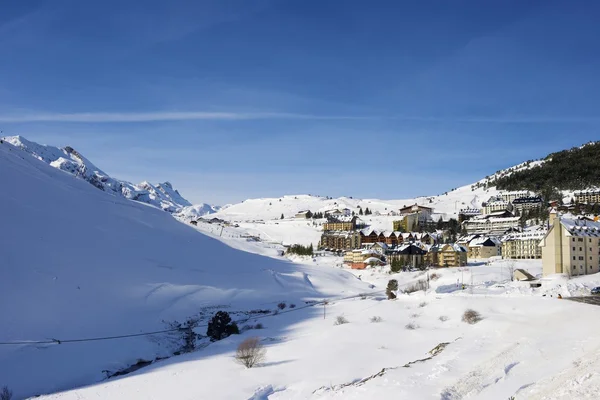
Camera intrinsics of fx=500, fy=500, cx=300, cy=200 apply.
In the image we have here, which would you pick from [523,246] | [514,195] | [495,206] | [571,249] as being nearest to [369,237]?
[495,206]

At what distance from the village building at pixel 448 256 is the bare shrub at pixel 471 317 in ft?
200

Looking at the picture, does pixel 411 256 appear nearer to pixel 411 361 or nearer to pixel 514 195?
pixel 411 361

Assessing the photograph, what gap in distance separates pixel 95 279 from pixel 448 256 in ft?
233

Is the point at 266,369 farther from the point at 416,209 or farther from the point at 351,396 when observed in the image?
the point at 416,209

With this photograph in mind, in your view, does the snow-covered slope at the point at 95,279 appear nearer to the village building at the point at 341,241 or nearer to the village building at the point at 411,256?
the village building at the point at 411,256

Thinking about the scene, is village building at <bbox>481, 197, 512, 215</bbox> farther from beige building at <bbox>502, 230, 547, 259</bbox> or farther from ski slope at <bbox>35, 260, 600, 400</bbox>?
ski slope at <bbox>35, 260, 600, 400</bbox>

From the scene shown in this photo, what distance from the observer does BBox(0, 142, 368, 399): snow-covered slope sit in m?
34.0

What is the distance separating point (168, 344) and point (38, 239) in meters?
18.7

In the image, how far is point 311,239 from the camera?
584 ft

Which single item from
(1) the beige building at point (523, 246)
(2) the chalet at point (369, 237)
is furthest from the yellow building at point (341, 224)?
(1) the beige building at point (523, 246)

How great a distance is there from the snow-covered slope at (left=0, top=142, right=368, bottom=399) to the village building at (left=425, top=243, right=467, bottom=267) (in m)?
24.9

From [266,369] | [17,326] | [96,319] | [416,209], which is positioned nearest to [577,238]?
[266,369]

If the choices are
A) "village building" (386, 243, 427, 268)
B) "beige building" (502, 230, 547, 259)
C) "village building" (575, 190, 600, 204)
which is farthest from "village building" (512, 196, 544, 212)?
Answer: "village building" (386, 243, 427, 268)

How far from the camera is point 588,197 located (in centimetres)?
14888
